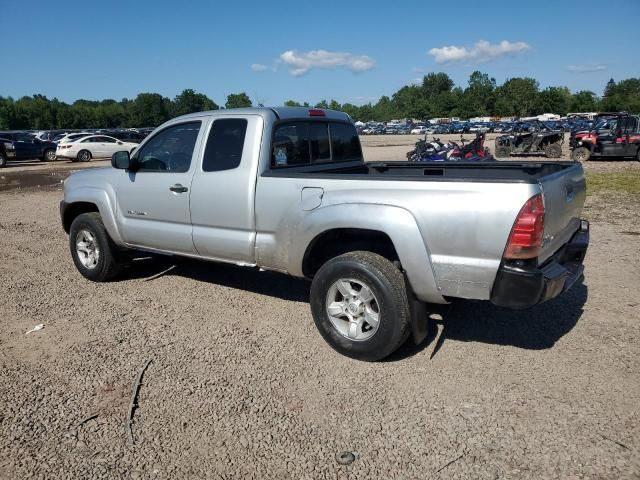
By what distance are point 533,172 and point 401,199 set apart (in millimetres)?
1644

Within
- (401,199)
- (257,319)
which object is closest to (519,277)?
(401,199)

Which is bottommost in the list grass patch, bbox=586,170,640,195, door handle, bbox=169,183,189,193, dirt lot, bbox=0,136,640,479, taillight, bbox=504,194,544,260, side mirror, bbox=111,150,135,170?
grass patch, bbox=586,170,640,195

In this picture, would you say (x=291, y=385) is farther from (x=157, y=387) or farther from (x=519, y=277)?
(x=519, y=277)

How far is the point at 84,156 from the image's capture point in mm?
27484

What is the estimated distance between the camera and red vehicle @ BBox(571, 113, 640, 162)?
19891mm

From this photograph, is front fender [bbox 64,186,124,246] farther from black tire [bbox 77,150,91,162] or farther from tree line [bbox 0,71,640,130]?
tree line [bbox 0,71,640,130]

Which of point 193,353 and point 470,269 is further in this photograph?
point 193,353

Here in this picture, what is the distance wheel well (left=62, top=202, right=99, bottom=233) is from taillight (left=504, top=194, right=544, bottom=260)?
4760 mm

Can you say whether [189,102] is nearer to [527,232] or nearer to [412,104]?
[412,104]

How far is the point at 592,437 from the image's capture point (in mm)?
2928

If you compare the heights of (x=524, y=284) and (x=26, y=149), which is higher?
(x=26, y=149)

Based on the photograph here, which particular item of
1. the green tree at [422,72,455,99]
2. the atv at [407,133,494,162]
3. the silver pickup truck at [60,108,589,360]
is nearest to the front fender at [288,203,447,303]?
the silver pickup truck at [60,108,589,360]

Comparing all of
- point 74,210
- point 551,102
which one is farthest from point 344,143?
point 551,102

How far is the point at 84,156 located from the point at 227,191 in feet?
85.6
